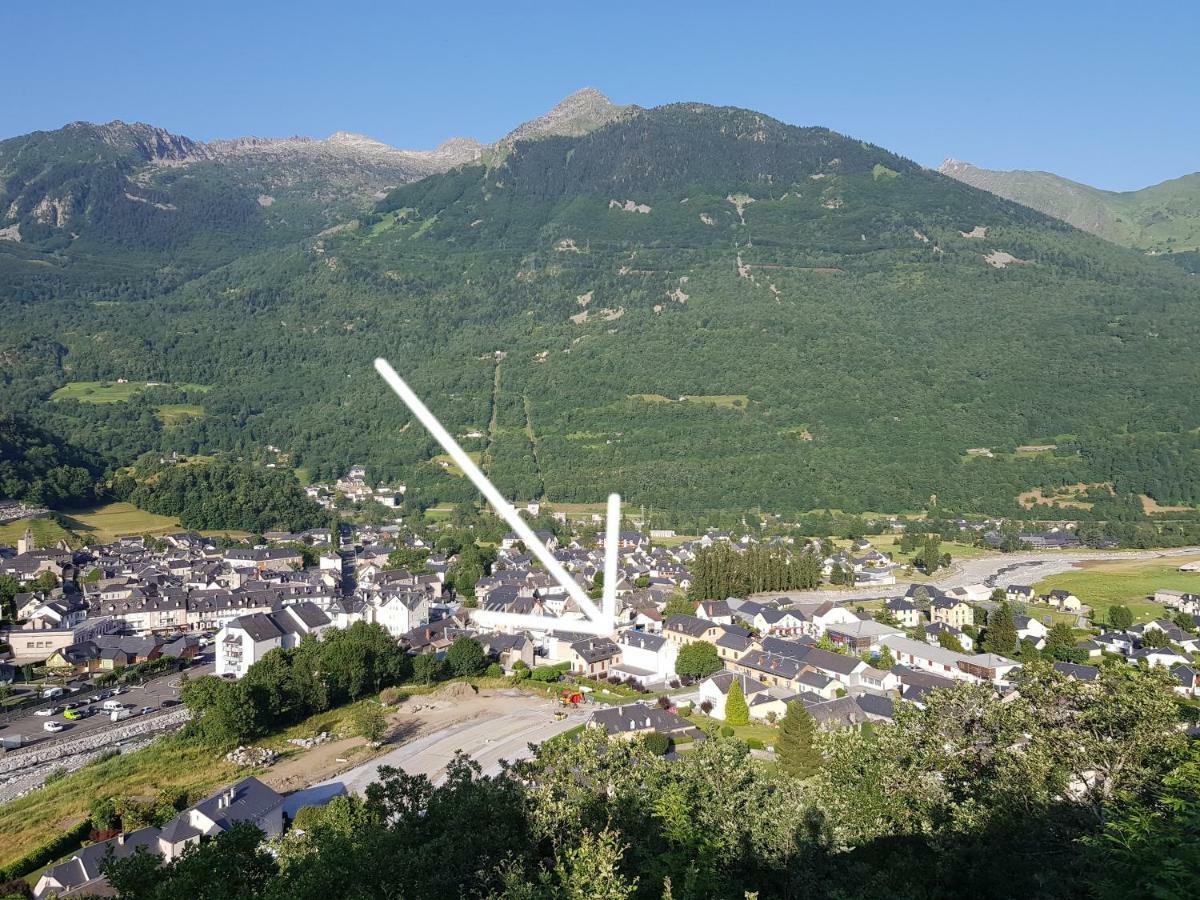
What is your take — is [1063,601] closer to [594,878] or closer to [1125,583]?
[1125,583]

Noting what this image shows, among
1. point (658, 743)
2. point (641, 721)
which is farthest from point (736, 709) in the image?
point (658, 743)

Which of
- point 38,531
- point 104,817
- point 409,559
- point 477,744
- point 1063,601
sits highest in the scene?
point 38,531

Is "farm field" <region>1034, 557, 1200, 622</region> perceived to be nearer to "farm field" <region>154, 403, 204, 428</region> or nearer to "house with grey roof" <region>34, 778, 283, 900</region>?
"house with grey roof" <region>34, 778, 283, 900</region>

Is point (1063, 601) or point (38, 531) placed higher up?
point (38, 531)

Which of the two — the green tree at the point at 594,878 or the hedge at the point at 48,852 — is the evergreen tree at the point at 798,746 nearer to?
the green tree at the point at 594,878

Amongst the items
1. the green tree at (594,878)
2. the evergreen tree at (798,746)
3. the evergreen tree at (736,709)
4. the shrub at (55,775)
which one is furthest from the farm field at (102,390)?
the green tree at (594,878)

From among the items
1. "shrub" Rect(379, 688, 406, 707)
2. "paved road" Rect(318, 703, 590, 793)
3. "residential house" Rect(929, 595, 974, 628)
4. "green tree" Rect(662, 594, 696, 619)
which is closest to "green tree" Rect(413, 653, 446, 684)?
"shrub" Rect(379, 688, 406, 707)

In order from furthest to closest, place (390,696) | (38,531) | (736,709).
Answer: (38,531) < (390,696) < (736,709)
